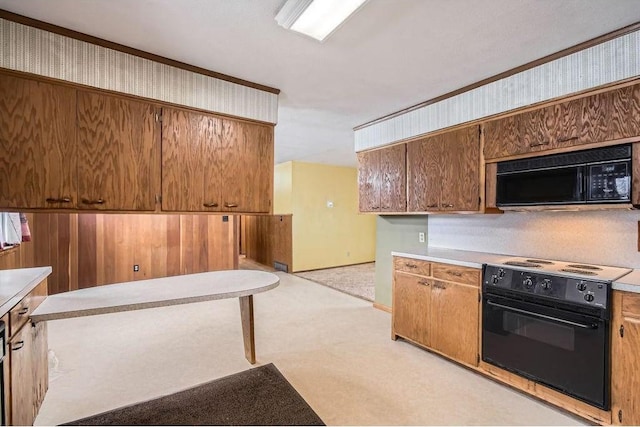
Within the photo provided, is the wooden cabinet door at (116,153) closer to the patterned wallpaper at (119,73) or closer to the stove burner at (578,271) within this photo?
the patterned wallpaper at (119,73)

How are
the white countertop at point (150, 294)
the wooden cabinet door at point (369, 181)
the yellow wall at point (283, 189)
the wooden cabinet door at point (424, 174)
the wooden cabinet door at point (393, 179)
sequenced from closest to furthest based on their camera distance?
1. the white countertop at point (150, 294)
2. the wooden cabinet door at point (424, 174)
3. the wooden cabinet door at point (393, 179)
4. the wooden cabinet door at point (369, 181)
5. the yellow wall at point (283, 189)

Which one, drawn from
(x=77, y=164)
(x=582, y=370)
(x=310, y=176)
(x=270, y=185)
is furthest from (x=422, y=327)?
(x=310, y=176)

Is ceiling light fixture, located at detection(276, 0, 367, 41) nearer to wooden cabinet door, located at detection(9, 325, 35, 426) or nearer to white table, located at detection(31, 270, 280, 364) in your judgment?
white table, located at detection(31, 270, 280, 364)

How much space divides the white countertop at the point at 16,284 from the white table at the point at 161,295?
147 millimetres

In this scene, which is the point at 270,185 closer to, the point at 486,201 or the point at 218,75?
the point at 218,75

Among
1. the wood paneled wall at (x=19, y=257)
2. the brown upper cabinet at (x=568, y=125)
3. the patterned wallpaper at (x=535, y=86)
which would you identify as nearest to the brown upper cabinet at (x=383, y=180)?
the patterned wallpaper at (x=535, y=86)

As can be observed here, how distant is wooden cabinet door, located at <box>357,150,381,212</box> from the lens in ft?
12.4

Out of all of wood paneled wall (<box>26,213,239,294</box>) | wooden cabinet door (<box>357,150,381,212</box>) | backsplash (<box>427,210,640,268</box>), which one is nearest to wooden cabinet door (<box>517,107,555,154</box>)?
backsplash (<box>427,210,640,268</box>)

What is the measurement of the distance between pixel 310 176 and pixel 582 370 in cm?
550

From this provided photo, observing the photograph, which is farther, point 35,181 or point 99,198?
point 99,198

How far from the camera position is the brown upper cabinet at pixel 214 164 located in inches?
94.5

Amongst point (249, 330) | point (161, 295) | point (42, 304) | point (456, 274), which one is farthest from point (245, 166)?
point (456, 274)

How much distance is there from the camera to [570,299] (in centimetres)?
201

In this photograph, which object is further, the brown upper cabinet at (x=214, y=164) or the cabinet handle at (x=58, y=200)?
the brown upper cabinet at (x=214, y=164)
